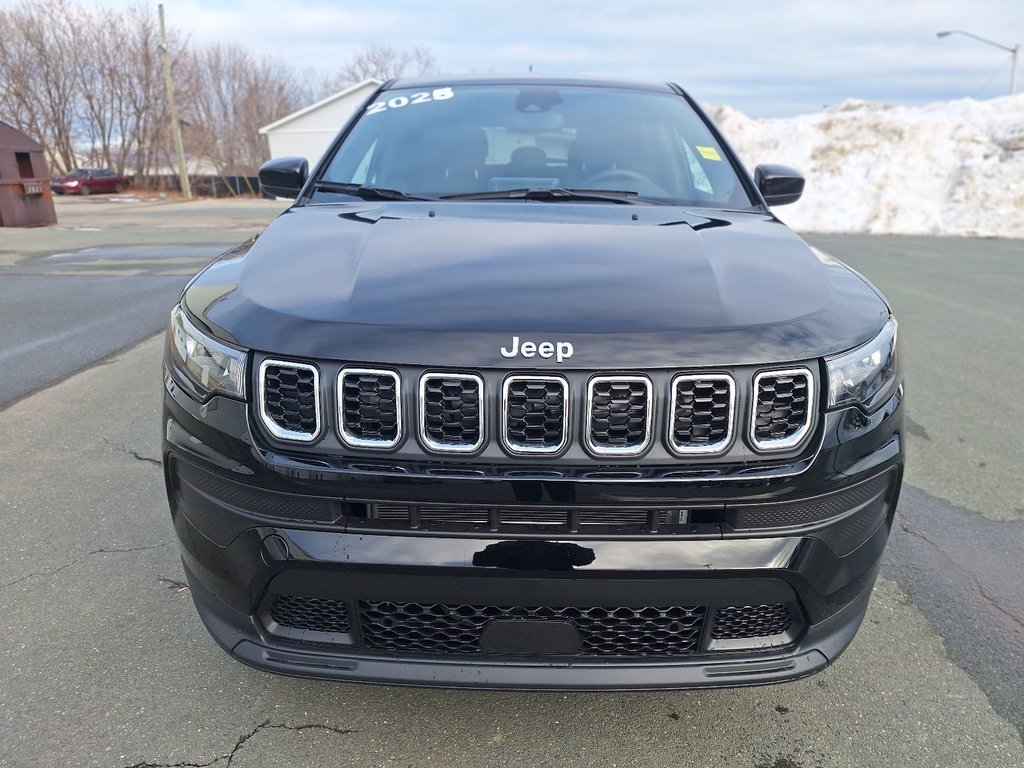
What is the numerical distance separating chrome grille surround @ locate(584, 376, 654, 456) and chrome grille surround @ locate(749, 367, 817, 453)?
0.22 meters

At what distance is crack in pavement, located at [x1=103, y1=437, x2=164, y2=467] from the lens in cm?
375

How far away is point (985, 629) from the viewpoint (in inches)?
98.7

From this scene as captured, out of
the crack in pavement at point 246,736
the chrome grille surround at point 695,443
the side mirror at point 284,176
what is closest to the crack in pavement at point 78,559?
the crack in pavement at point 246,736

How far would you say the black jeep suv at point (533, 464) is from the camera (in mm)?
1584

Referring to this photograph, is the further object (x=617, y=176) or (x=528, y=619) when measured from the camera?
(x=617, y=176)

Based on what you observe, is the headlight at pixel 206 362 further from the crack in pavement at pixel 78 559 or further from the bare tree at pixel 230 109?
the bare tree at pixel 230 109

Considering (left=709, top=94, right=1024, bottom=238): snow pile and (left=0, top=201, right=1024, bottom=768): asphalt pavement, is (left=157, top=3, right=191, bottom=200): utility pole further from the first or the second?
(left=0, top=201, right=1024, bottom=768): asphalt pavement

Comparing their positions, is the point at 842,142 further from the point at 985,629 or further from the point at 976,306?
the point at 985,629

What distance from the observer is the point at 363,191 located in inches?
110

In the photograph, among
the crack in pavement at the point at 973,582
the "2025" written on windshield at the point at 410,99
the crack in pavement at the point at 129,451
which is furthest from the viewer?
the crack in pavement at the point at 129,451

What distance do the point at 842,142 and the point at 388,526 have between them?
24.6 metres

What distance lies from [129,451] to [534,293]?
117 inches

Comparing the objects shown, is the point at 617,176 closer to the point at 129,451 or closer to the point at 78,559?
the point at 78,559

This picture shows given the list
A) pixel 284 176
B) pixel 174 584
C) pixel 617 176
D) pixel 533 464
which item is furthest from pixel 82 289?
pixel 533 464
